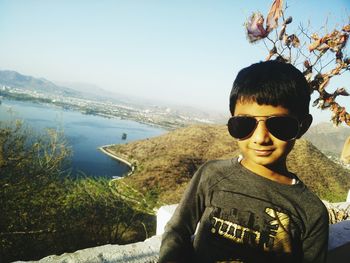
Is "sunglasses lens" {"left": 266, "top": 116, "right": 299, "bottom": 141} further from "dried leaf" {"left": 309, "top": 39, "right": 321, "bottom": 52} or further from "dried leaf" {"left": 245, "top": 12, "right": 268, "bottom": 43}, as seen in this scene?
"dried leaf" {"left": 309, "top": 39, "right": 321, "bottom": 52}

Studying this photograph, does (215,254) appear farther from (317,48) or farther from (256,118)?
(317,48)

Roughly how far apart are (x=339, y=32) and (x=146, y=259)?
2.95m

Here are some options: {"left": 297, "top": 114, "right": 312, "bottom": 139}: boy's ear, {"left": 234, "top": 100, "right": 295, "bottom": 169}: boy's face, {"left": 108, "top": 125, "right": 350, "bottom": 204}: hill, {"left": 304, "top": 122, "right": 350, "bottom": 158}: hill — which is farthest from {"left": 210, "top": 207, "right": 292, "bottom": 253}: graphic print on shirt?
{"left": 304, "top": 122, "right": 350, "bottom": 158}: hill

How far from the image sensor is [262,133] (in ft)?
4.98

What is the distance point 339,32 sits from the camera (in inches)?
124

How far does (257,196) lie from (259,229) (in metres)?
0.16

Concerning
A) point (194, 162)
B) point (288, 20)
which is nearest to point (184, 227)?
point (288, 20)

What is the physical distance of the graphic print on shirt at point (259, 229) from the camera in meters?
1.43

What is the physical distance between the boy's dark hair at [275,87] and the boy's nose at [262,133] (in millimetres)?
116

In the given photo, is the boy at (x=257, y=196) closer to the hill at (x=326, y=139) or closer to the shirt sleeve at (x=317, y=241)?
the shirt sleeve at (x=317, y=241)

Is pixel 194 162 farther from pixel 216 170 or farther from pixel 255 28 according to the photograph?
pixel 216 170

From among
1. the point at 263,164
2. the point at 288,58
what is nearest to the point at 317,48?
the point at 288,58

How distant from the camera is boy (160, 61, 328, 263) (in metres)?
1.42

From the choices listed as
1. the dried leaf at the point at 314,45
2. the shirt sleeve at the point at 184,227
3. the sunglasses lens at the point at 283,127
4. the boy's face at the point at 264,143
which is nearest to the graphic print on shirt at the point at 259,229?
the shirt sleeve at the point at 184,227
